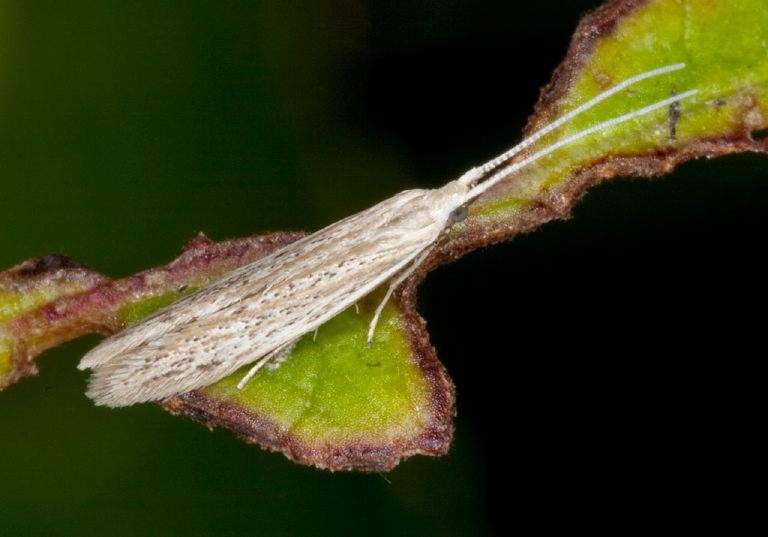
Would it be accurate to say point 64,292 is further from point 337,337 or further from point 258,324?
point 337,337

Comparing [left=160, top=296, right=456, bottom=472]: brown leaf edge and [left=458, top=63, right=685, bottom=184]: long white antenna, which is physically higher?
[left=458, top=63, right=685, bottom=184]: long white antenna

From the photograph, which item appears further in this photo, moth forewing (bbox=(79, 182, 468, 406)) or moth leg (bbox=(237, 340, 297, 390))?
moth forewing (bbox=(79, 182, 468, 406))

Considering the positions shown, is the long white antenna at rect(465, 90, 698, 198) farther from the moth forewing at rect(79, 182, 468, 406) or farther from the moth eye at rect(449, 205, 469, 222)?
the moth forewing at rect(79, 182, 468, 406)

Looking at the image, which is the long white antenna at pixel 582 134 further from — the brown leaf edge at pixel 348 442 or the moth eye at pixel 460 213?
the brown leaf edge at pixel 348 442

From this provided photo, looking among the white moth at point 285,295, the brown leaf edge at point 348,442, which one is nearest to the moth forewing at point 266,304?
the white moth at point 285,295

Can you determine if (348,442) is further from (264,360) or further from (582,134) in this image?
(582,134)

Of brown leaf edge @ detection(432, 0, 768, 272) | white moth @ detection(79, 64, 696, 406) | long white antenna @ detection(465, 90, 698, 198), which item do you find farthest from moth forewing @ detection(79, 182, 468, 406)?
brown leaf edge @ detection(432, 0, 768, 272)

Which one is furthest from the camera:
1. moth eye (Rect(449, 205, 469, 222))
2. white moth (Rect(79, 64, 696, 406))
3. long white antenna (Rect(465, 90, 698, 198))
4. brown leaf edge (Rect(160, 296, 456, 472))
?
moth eye (Rect(449, 205, 469, 222))

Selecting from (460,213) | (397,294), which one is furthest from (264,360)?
(460,213)

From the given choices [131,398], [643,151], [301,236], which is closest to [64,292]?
[131,398]
